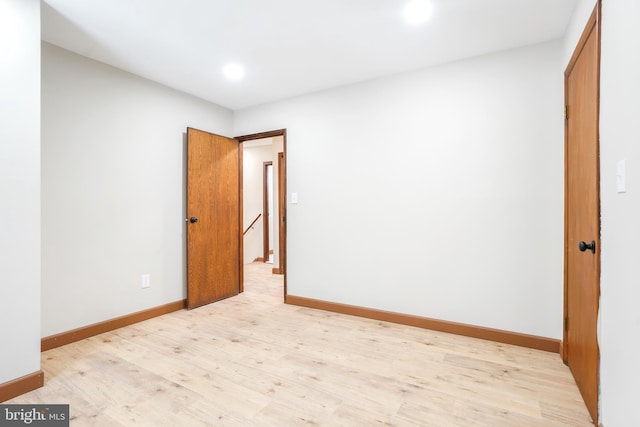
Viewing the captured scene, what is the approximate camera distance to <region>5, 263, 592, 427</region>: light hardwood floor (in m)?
1.60

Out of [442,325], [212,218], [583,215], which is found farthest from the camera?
[212,218]

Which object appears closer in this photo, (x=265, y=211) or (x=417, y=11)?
(x=417, y=11)

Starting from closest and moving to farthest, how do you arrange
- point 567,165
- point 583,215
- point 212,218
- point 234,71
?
1. point 583,215
2. point 567,165
3. point 234,71
4. point 212,218

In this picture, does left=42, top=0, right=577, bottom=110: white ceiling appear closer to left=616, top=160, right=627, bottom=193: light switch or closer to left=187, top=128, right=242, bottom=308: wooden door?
left=187, top=128, right=242, bottom=308: wooden door

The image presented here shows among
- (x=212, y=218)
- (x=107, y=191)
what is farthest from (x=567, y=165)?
(x=107, y=191)

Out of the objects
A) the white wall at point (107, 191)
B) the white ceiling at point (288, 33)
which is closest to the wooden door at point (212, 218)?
the white wall at point (107, 191)

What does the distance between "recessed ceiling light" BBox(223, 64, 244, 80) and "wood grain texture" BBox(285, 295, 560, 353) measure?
7.93 feet

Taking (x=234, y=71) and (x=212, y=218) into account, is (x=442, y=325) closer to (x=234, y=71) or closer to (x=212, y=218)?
(x=212, y=218)

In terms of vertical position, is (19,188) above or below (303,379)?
above

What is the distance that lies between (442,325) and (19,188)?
3.20 meters

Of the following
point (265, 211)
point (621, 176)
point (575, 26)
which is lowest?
point (265, 211)

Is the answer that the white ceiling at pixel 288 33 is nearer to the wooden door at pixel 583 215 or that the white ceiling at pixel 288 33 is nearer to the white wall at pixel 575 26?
the white wall at pixel 575 26

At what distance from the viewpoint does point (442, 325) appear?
8.84 ft

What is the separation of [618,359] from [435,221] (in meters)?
1.63
